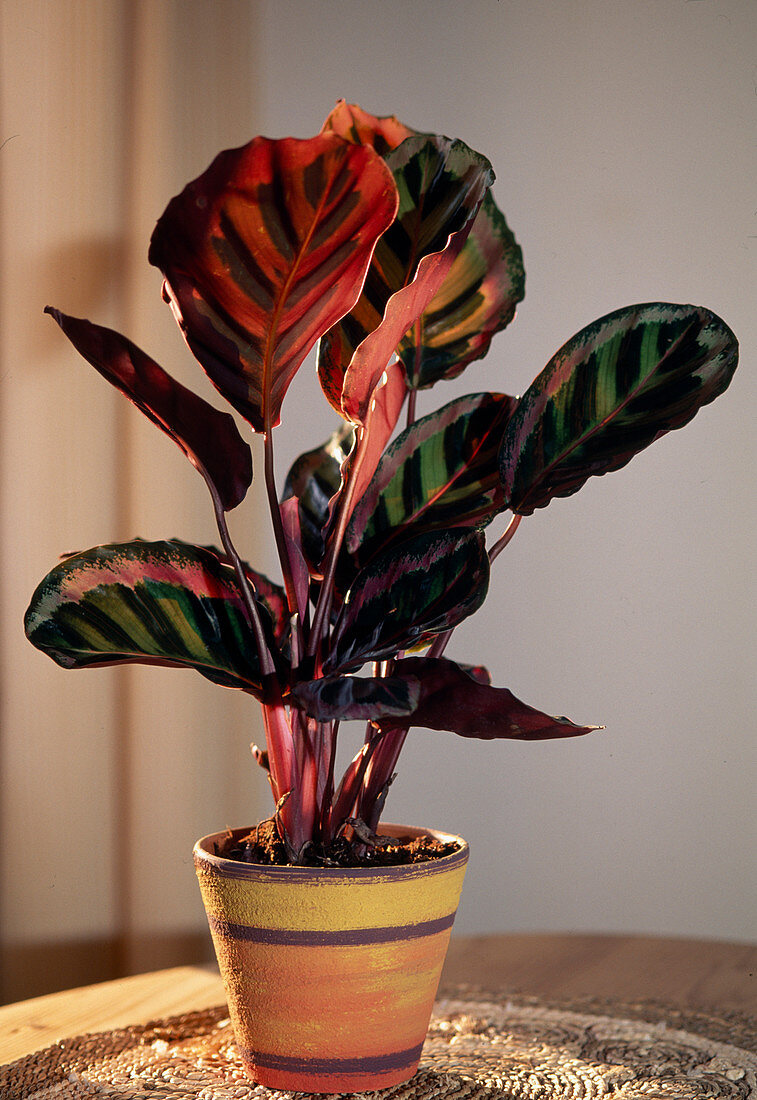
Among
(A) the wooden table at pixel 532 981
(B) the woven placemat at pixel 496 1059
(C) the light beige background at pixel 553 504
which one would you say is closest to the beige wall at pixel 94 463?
(C) the light beige background at pixel 553 504

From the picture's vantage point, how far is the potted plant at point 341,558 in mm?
535

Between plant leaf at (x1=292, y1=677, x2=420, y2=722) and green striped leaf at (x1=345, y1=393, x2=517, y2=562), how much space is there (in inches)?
5.5

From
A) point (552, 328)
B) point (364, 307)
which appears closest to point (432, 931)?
point (364, 307)

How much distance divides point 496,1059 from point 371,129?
0.67 meters

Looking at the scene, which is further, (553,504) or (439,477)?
(553,504)

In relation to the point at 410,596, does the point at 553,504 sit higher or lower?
higher

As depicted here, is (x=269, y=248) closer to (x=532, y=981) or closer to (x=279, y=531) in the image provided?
(x=279, y=531)

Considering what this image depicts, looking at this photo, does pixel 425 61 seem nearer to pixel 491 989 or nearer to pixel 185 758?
pixel 185 758

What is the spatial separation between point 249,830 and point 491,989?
1.01 ft

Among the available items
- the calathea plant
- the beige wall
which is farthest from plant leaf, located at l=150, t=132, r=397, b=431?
the beige wall

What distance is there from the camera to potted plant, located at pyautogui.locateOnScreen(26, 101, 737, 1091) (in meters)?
0.54

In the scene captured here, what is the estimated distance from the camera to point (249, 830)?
718 mm

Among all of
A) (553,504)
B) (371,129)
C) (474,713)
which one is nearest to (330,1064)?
(474,713)

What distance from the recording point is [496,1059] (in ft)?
2.26
